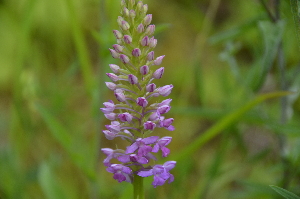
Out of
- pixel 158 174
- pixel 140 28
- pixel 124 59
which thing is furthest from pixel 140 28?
pixel 158 174

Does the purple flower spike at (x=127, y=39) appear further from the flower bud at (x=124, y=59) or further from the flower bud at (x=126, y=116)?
the flower bud at (x=126, y=116)

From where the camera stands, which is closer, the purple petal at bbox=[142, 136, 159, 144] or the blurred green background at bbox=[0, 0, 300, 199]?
the purple petal at bbox=[142, 136, 159, 144]

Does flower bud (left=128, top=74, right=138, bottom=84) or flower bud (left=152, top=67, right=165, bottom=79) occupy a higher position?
flower bud (left=152, top=67, right=165, bottom=79)

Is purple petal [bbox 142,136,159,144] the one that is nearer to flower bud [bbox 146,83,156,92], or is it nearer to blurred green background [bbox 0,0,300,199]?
flower bud [bbox 146,83,156,92]

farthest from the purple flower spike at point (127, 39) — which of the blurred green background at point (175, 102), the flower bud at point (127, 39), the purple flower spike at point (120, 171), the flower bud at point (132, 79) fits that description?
the blurred green background at point (175, 102)

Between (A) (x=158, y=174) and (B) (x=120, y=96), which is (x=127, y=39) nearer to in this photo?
(B) (x=120, y=96)

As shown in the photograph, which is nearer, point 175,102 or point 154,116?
point 154,116

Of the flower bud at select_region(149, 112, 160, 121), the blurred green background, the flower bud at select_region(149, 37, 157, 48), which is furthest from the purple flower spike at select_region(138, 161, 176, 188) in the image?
the blurred green background
